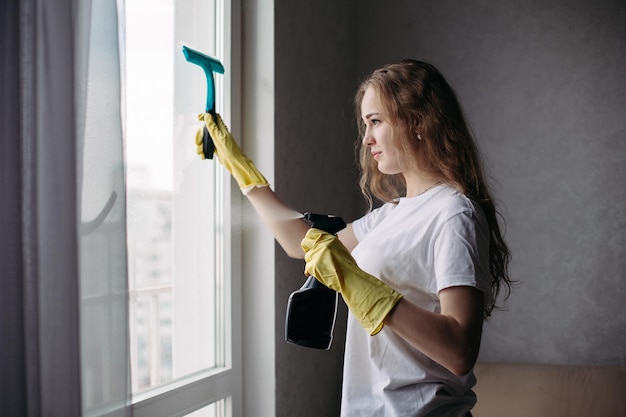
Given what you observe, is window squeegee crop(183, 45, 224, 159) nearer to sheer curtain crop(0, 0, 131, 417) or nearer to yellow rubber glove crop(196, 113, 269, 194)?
yellow rubber glove crop(196, 113, 269, 194)

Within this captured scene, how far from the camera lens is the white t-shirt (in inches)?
47.3

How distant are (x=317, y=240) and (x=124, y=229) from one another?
397 millimetres

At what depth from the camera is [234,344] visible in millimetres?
1821

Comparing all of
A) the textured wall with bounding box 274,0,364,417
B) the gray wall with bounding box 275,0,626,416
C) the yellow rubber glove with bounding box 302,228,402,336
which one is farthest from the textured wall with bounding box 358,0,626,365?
the yellow rubber glove with bounding box 302,228,402,336

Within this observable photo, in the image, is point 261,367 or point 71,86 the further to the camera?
point 261,367

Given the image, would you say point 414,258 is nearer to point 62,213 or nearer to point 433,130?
point 433,130

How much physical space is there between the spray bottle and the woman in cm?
5

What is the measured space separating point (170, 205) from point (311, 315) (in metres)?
0.57

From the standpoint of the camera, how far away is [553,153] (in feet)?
7.82

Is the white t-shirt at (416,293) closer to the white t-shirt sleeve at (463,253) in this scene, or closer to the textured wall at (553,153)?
the white t-shirt sleeve at (463,253)

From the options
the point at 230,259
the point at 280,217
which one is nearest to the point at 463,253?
the point at 280,217

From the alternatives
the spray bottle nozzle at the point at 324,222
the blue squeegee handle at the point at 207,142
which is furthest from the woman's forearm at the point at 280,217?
the spray bottle nozzle at the point at 324,222

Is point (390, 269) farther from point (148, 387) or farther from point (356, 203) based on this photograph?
point (356, 203)

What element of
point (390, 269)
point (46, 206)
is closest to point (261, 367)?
point (390, 269)
